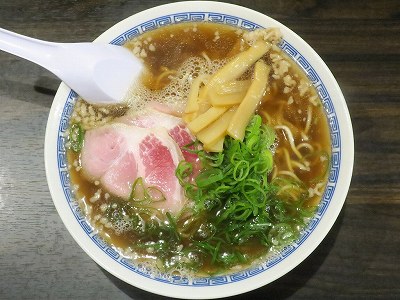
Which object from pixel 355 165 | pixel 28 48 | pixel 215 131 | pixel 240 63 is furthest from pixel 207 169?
pixel 28 48

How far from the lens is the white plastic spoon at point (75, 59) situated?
1.75 meters

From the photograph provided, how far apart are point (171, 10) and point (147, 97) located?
1.08 feet

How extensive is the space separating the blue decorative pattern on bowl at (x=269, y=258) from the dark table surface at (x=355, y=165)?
17cm

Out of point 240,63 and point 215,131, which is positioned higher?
point 240,63

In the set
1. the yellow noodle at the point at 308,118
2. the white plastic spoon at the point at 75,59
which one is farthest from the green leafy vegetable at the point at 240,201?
the white plastic spoon at the point at 75,59

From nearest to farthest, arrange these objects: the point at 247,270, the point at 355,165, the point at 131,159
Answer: the point at 247,270 < the point at 131,159 < the point at 355,165

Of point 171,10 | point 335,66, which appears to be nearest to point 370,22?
point 335,66

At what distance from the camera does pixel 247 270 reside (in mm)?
1713

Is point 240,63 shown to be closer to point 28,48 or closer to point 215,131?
point 215,131

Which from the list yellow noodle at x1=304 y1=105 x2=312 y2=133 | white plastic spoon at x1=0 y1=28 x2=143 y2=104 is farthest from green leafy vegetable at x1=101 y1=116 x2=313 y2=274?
white plastic spoon at x1=0 y1=28 x2=143 y2=104

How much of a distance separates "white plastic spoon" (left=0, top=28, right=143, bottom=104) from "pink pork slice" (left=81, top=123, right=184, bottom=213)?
165 mm

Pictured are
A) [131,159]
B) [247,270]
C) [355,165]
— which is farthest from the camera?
[355,165]

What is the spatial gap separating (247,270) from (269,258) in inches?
3.5

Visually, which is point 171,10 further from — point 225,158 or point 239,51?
point 225,158
